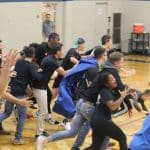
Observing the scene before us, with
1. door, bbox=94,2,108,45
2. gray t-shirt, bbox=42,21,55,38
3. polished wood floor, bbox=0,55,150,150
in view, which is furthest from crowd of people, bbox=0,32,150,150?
door, bbox=94,2,108,45

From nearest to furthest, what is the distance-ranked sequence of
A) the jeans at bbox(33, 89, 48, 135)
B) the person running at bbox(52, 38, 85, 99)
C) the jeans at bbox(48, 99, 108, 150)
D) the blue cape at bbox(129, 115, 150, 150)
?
1. the blue cape at bbox(129, 115, 150, 150)
2. the jeans at bbox(48, 99, 108, 150)
3. the jeans at bbox(33, 89, 48, 135)
4. the person running at bbox(52, 38, 85, 99)

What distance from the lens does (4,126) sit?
9102mm

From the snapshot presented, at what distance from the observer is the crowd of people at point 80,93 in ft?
19.7

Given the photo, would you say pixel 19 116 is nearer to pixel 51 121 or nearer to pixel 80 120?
pixel 80 120

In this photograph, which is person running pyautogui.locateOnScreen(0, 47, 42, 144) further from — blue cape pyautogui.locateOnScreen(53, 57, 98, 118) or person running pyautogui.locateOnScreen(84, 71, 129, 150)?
person running pyautogui.locateOnScreen(84, 71, 129, 150)

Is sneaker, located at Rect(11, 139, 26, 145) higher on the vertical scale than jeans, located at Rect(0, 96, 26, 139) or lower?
lower

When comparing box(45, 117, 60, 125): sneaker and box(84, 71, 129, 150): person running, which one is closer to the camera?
box(84, 71, 129, 150): person running

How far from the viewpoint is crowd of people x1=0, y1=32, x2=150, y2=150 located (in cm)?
602

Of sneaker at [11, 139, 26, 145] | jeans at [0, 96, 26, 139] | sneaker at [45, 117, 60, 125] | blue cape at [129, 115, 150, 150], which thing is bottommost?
sneaker at [45, 117, 60, 125]

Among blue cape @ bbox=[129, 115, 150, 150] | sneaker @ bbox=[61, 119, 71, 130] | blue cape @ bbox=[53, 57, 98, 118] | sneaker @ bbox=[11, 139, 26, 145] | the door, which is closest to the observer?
blue cape @ bbox=[129, 115, 150, 150]

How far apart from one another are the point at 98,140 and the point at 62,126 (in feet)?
10.1

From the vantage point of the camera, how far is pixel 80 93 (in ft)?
23.1

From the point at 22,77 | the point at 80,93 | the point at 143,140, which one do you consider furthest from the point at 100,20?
the point at 143,140

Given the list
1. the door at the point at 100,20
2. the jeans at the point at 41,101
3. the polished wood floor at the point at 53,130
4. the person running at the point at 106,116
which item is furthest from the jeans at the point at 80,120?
the door at the point at 100,20
